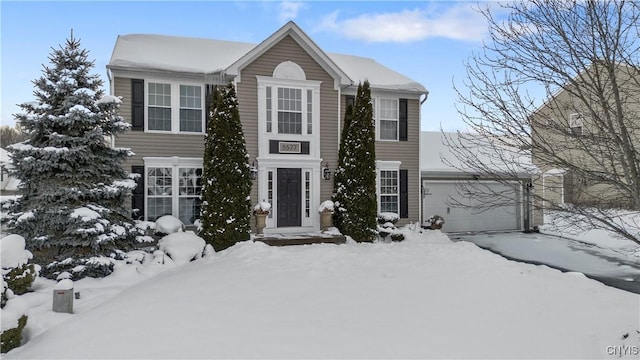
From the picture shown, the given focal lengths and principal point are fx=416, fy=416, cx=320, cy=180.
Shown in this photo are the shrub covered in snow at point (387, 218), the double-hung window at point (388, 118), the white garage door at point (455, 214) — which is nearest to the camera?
the shrub covered in snow at point (387, 218)

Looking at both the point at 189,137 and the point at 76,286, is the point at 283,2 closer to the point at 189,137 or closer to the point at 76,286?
the point at 189,137

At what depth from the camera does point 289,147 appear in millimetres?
13828

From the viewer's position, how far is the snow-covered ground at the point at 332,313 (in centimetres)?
530

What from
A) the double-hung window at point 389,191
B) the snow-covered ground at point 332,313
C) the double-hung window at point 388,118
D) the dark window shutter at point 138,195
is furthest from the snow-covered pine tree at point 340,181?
the dark window shutter at point 138,195

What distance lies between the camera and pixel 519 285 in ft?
27.3

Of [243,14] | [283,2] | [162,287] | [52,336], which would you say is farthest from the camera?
[283,2]

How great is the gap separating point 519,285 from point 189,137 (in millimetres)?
10170

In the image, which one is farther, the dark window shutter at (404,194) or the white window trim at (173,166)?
the dark window shutter at (404,194)

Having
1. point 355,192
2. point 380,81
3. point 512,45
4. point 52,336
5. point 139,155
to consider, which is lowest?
point 52,336

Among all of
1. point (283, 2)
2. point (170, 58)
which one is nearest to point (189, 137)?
point (170, 58)

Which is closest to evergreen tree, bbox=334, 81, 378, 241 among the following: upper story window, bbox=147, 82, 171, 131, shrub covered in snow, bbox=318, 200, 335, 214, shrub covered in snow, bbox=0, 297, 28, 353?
shrub covered in snow, bbox=318, 200, 335, 214

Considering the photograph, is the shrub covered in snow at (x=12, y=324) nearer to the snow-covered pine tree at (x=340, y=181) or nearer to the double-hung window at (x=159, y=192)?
the double-hung window at (x=159, y=192)

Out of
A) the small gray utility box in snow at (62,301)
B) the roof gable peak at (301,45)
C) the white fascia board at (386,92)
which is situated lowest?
the small gray utility box in snow at (62,301)

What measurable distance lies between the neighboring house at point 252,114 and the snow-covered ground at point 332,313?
155 inches
